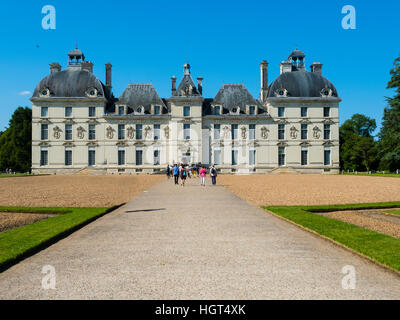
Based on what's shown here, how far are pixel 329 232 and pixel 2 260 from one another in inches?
264

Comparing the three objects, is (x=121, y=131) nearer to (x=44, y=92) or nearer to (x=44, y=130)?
(x=44, y=130)

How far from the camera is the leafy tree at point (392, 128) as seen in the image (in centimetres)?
4091

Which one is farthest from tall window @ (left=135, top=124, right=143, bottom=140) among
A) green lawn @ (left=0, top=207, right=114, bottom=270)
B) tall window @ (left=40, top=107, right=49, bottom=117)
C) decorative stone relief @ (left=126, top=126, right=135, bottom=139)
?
green lawn @ (left=0, top=207, right=114, bottom=270)

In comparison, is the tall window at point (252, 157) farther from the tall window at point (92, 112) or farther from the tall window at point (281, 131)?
the tall window at point (92, 112)

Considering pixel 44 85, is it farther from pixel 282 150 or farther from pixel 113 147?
pixel 282 150

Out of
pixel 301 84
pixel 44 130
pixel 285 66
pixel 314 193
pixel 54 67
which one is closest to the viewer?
pixel 314 193

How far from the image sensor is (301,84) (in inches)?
2026

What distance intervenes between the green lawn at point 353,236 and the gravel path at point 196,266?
267mm

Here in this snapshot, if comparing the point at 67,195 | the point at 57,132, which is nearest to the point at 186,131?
the point at 57,132

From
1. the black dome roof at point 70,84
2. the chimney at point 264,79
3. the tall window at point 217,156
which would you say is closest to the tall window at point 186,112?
the tall window at point 217,156

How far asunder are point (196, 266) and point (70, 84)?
2025 inches

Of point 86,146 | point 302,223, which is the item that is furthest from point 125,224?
point 86,146

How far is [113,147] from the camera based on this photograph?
51.3 meters

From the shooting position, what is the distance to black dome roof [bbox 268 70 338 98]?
51.2m
